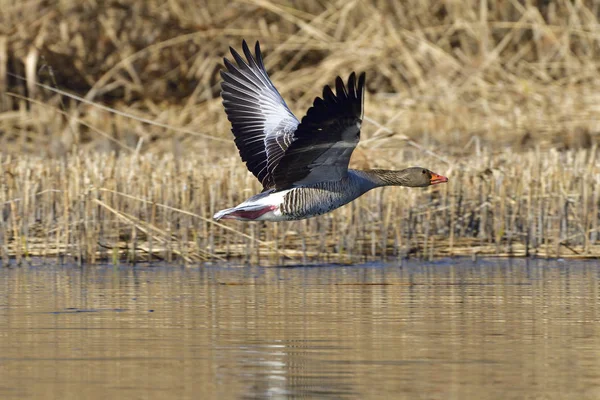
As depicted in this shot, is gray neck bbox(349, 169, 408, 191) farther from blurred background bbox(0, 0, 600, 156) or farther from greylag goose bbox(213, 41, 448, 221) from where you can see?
blurred background bbox(0, 0, 600, 156)

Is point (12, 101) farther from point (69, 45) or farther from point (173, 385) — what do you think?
point (173, 385)

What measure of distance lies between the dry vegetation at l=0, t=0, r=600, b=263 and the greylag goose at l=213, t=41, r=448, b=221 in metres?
1.90

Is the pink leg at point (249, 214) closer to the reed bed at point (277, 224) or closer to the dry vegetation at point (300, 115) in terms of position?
the reed bed at point (277, 224)

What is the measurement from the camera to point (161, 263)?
1189 cm

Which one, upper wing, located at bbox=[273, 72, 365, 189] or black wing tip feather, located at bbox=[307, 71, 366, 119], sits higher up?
black wing tip feather, located at bbox=[307, 71, 366, 119]

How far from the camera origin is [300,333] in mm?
7656

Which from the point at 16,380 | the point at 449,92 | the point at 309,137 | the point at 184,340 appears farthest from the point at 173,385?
the point at 449,92

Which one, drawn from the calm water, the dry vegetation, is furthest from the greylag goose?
the dry vegetation

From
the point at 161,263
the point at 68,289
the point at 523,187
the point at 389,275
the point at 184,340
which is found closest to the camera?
the point at 184,340

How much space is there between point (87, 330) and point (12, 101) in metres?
12.3

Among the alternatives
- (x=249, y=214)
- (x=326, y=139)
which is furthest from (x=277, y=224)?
(x=326, y=139)

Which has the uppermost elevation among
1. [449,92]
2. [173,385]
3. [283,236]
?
[449,92]

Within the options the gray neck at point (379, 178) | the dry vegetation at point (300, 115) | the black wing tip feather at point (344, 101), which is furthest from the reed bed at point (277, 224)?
the black wing tip feather at point (344, 101)

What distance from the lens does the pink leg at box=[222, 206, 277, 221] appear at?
368 inches
